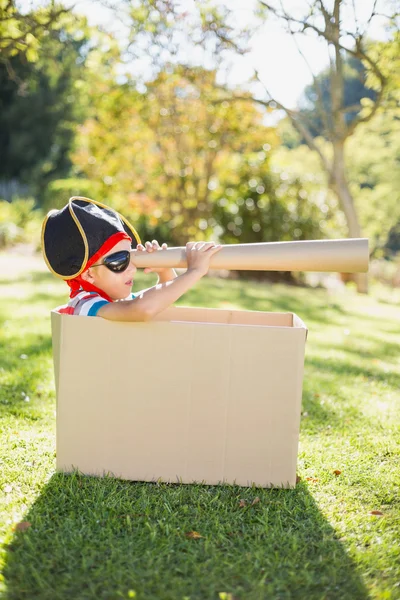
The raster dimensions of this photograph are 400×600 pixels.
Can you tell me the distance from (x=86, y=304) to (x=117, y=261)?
0.63 feet

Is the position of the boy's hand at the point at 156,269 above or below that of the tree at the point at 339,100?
below

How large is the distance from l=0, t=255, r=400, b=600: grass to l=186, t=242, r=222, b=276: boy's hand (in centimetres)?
76

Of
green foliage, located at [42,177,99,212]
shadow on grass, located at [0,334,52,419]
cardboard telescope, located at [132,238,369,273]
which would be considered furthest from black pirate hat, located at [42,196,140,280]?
green foliage, located at [42,177,99,212]

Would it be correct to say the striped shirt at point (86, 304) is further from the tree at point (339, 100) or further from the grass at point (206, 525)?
the tree at point (339, 100)

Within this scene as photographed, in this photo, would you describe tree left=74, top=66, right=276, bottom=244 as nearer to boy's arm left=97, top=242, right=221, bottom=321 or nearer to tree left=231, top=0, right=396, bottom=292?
tree left=231, top=0, right=396, bottom=292

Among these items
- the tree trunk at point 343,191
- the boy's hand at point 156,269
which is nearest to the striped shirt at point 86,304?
the boy's hand at point 156,269

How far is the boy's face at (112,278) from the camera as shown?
7.29 ft

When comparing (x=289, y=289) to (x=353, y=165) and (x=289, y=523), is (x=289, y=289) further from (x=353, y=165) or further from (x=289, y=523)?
(x=353, y=165)

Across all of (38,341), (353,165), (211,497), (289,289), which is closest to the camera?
(211,497)

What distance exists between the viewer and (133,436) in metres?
2.11

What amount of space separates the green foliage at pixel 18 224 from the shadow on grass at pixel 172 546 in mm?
11127

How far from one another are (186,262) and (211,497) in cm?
82

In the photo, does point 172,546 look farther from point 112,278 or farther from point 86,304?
point 112,278

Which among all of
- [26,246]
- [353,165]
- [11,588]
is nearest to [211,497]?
[11,588]
